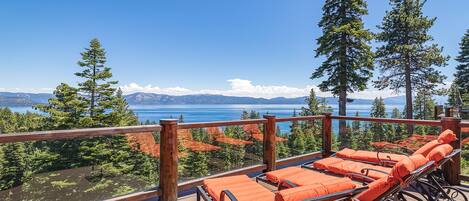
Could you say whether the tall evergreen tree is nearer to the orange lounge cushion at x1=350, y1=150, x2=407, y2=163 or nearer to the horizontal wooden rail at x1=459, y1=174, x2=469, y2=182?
the horizontal wooden rail at x1=459, y1=174, x2=469, y2=182

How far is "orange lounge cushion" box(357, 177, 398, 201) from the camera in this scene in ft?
7.60

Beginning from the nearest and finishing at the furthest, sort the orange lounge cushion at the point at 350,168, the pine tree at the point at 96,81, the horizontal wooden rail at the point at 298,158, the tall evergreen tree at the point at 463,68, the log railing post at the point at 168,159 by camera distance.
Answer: the log railing post at the point at 168,159, the orange lounge cushion at the point at 350,168, the horizontal wooden rail at the point at 298,158, the pine tree at the point at 96,81, the tall evergreen tree at the point at 463,68

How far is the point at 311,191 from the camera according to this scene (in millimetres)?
1989

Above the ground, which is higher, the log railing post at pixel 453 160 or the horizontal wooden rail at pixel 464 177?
the log railing post at pixel 453 160

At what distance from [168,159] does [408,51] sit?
22577mm

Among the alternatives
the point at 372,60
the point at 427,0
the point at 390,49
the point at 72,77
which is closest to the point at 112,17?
the point at 72,77

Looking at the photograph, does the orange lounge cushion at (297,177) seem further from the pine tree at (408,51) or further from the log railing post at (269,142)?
the pine tree at (408,51)

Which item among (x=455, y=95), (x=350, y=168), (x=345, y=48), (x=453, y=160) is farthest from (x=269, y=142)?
(x=455, y=95)

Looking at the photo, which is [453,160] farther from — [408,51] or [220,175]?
[408,51]

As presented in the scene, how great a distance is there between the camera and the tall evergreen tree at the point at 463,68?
30.5 metres

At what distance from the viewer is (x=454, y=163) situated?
4.27 metres

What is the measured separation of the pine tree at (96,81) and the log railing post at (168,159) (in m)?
23.6

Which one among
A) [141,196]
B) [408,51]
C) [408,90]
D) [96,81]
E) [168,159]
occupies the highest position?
[408,51]

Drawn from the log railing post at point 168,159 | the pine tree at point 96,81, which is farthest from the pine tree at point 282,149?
the pine tree at point 96,81
